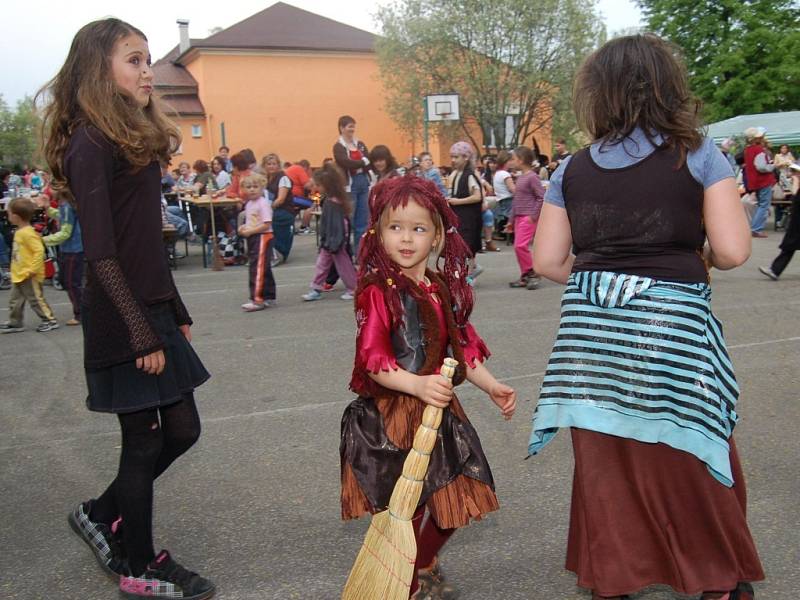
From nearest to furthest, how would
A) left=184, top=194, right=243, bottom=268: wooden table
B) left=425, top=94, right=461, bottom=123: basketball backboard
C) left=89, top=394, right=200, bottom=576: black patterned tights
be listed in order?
1. left=89, top=394, right=200, bottom=576: black patterned tights
2. left=184, top=194, right=243, bottom=268: wooden table
3. left=425, top=94, right=461, bottom=123: basketball backboard

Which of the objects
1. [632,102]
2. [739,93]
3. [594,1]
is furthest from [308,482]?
[594,1]

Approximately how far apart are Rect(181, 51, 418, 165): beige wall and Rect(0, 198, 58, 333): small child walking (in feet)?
121

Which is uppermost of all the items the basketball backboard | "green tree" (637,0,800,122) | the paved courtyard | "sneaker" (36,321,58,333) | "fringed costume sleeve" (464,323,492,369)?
"green tree" (637,0,800,122)

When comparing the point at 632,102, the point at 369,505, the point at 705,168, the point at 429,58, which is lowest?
the point at 369,505

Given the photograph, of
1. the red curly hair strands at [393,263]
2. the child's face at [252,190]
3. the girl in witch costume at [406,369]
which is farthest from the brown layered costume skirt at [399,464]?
the child's face at [252,190]

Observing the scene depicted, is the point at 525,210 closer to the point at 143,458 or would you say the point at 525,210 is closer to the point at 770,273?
the point at 770,273

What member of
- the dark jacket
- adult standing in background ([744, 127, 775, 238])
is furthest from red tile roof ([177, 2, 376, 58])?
the dark jacket

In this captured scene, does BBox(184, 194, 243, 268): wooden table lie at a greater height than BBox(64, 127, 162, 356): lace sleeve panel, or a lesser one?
lesser

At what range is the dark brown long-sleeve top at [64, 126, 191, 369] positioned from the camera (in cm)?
260

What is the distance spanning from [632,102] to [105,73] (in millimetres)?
1670

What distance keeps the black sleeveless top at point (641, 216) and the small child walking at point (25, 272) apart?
23.0ft

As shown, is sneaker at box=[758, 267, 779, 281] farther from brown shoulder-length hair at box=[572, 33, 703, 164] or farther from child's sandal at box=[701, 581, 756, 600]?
brown shoulder-length hair at box=[572, 33, 703, 164]

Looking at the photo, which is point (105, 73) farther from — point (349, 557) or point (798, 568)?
point (798, 568)

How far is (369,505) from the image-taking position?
2.59 m
